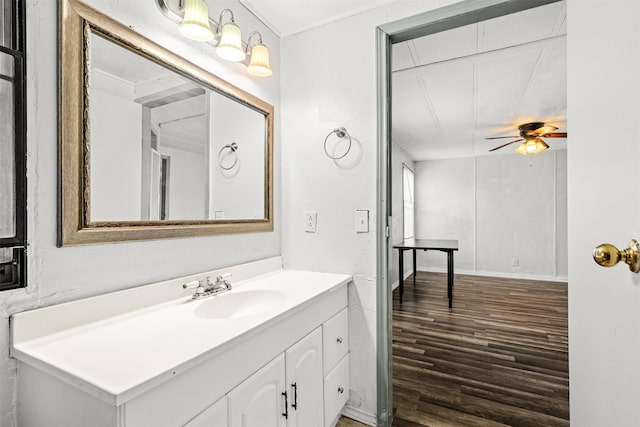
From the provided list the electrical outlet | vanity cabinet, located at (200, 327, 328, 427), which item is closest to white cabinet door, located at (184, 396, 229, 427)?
vanity cabinet, located at (200, 327, 328, 427)

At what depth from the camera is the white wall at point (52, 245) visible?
870 mm

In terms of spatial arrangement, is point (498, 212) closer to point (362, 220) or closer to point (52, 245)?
point (362, 220)

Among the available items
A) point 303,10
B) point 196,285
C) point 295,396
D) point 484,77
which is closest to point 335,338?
point 295,396

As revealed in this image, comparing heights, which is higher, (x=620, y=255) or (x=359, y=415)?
(x=620, y=255)

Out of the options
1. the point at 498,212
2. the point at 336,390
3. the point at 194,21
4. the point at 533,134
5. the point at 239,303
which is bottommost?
the point at 336,390

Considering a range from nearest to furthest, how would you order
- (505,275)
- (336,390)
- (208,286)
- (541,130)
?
(208,286)
(336,390)
(541,130)
(505,275)

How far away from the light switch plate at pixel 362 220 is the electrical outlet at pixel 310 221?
0.87ft

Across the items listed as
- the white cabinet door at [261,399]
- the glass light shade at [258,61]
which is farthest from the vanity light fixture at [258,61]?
the white cabinet door at [261,399]

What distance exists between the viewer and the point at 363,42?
1.67m

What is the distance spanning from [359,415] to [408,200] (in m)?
4.51

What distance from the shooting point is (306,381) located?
1.27 m

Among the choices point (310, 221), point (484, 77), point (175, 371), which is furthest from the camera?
point (484, 77)

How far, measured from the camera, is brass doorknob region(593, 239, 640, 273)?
1.84ft

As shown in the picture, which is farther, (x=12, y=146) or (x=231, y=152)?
(x=231, y=152)
